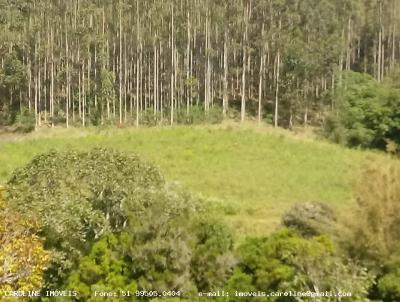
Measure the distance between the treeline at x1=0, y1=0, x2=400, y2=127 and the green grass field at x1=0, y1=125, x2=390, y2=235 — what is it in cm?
1620

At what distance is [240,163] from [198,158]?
2.18m

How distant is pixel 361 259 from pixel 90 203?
6.87m

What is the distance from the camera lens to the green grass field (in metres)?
27.2

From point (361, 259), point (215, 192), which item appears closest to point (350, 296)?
point (361, 259)

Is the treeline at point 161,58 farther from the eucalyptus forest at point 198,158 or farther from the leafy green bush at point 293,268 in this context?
the leafy green bush at point 293,268

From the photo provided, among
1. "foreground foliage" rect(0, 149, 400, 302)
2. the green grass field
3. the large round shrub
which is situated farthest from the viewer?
the green grass field

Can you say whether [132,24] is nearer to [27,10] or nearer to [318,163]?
[27,10]

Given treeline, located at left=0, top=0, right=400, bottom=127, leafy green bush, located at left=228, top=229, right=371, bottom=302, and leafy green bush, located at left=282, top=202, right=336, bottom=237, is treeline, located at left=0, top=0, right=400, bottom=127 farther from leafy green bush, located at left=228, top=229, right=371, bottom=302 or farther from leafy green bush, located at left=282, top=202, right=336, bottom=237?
leafy green bush, located at left=228, top=229, right=371, bottom=302

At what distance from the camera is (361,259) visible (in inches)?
632

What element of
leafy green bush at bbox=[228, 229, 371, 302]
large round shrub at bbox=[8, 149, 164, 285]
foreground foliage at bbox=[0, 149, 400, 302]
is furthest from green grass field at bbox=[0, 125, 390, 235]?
large round shrub at bbox=[8, 149, 164, 285]

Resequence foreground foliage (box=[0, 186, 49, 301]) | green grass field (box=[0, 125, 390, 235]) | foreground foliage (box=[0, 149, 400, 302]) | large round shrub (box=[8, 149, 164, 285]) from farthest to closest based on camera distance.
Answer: green grass field (box=[0, 125, 390, 235]), large round shrub (box=[8, 149, 164, 285]), foreground foliage (box=[0, 149, 400, 302]), foreground foliage (box=[0, 186, 49, 301])

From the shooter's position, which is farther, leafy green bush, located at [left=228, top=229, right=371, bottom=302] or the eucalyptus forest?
the eucalyptus forest

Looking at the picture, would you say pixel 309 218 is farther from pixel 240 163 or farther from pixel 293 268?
pixel 240 163

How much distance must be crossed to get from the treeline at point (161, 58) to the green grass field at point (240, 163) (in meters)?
16.2
